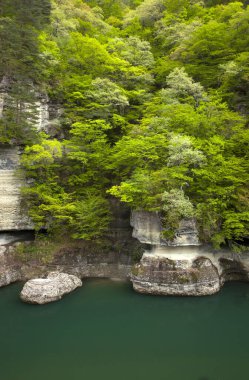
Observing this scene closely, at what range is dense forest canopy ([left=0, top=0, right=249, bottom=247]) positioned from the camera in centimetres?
1898

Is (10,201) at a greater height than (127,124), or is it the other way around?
(127,124)

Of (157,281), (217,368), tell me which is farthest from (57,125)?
(217,368)

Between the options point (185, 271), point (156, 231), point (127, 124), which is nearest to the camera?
point (185, 271)

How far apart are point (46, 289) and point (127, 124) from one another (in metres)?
14.6

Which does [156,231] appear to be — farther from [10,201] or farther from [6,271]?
[10,201]

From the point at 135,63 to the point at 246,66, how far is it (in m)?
10.6

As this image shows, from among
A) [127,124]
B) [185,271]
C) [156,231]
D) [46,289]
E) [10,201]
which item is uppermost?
[127,124]

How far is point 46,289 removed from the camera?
17281 millimetres

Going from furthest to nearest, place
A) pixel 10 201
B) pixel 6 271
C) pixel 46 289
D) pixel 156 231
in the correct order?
pixel 10 201, pixel 6 271, pixel 156 231, pixel 46 289

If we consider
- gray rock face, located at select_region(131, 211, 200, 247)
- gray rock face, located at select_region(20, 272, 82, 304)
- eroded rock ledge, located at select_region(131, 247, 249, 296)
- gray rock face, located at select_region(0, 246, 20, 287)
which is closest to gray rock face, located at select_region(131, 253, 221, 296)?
eroded rock ledge, located at select_region(131, 247, 249, 296)

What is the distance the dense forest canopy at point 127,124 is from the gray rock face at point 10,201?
32.7 inches

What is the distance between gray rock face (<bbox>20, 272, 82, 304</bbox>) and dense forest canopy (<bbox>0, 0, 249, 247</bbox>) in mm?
3495

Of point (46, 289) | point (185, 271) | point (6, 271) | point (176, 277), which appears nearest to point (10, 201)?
point (6, 271)

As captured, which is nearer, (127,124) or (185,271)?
(185,271)
